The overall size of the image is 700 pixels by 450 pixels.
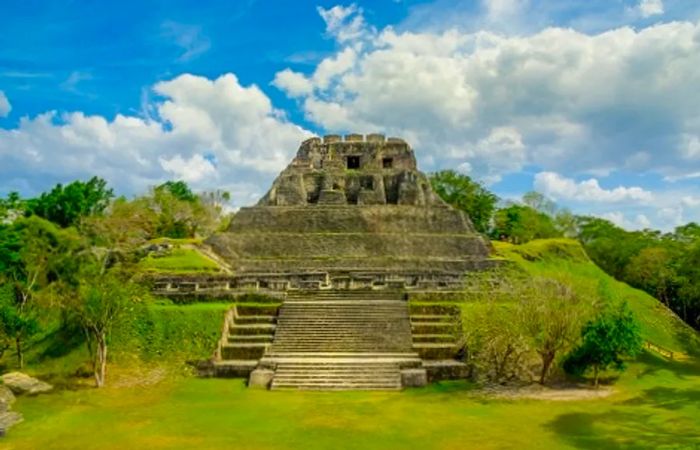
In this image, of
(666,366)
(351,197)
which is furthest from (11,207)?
(666,366)

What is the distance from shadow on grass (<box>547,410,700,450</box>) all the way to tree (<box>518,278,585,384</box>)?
117 inches

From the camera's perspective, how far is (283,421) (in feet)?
43.6

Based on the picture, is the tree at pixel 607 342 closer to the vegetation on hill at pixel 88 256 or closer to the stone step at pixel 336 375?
the stone step at pixel 336 375

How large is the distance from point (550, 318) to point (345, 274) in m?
11.6

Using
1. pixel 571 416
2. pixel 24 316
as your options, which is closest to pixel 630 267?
pixel 571 416

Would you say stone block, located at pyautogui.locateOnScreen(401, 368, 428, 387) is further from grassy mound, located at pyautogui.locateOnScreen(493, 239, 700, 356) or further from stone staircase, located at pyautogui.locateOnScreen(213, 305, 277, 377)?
grassy mound, located at pyautogui.locateOnScreen(493, 239, 700, 356)

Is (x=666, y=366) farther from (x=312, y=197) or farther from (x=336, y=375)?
(x=312, y=197)

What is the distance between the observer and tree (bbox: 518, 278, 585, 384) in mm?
16469

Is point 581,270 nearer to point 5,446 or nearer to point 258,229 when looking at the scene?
point 258,229

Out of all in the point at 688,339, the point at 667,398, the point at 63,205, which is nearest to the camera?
the point at 667,398

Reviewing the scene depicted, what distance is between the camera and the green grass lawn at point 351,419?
11742 mm

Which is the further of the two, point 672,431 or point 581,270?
point 581,270

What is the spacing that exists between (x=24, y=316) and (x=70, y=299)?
187cm

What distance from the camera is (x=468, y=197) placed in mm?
47875
